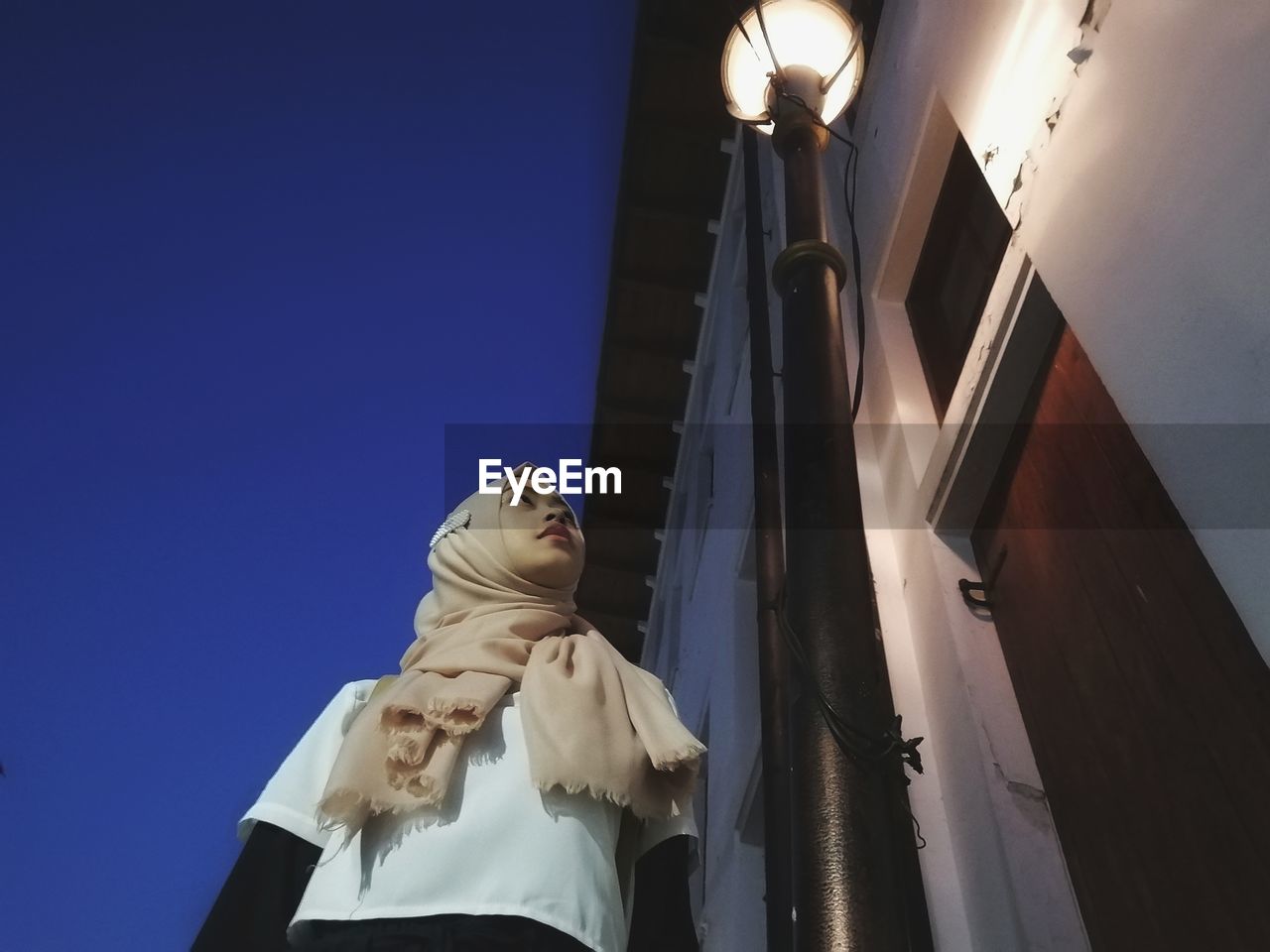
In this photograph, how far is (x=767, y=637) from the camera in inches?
92.8

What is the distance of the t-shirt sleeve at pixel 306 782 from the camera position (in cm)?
166

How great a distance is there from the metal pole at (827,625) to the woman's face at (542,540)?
0.77m

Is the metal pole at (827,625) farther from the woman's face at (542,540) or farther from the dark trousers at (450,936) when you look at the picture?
the woman's face at (542,540)

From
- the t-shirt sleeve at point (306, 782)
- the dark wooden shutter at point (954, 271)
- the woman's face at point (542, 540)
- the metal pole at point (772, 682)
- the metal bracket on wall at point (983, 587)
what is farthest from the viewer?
the dark wooden shutter at point (954, 271)

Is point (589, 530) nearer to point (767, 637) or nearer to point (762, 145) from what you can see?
point (762, 145)

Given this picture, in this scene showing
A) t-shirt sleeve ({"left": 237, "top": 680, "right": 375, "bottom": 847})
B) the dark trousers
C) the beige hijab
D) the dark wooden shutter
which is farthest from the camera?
the dark wooden shutter

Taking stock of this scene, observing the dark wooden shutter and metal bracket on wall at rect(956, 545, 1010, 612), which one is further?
the dark wooden shutter

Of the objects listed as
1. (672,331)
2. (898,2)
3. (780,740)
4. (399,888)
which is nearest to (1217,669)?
(780,740)

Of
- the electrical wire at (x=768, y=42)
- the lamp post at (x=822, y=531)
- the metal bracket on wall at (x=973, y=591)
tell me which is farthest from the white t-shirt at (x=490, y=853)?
the electrical wire at (x=768, y=42)

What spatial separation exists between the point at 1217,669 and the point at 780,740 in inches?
41.1

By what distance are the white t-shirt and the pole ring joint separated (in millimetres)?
1008

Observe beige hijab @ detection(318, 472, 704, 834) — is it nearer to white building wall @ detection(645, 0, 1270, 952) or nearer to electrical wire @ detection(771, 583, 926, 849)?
electrical wire @ detection(771, 583, 926, 849)

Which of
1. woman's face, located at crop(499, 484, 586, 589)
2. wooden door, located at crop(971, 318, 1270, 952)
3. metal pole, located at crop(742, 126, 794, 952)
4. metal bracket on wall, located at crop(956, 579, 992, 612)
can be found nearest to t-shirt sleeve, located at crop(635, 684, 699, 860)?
metal pole, located at crop(742, 126, 794, 952)

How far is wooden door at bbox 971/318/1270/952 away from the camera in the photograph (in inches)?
59.6
